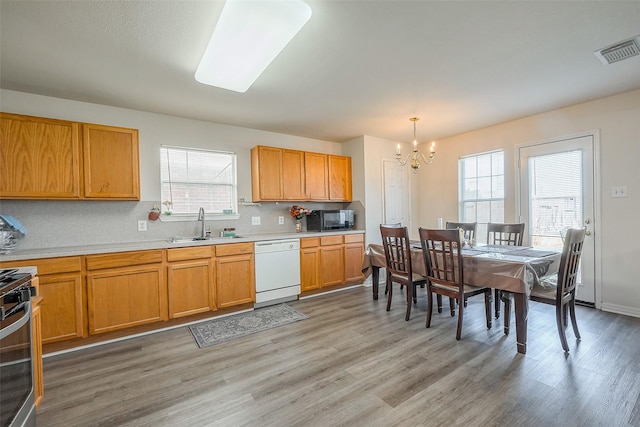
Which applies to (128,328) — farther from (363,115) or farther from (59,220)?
(363,115)

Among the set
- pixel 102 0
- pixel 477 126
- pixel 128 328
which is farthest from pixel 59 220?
pixel 477 126

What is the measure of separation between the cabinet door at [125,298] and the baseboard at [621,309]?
4.95 meters

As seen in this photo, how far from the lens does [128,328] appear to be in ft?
9.21

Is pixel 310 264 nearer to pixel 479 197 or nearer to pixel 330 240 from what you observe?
pixel 330 240

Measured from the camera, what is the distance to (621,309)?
317 centimetres

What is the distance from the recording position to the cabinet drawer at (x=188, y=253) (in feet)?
9.75

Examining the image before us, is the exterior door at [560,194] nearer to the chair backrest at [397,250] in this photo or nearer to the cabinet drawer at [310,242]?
the chair backrest at [397,250]

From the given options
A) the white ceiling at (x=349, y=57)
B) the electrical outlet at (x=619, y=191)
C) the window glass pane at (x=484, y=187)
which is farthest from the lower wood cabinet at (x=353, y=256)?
the electrical outlet at (x=619, y=191)

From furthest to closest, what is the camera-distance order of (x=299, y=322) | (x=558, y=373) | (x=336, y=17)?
1. (x=299, y=322)
2. (x=558, y=373)
3. (x=336, y=17)

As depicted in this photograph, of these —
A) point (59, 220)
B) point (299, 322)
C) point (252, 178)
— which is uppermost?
point (252, 178)

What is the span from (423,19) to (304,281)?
3.21m

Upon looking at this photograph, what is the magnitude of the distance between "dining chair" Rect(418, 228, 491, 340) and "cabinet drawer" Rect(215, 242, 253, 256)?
202 cm

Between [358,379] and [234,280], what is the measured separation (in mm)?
1901

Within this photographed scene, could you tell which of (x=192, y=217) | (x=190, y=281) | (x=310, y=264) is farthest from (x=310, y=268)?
(x=192, y=217)
